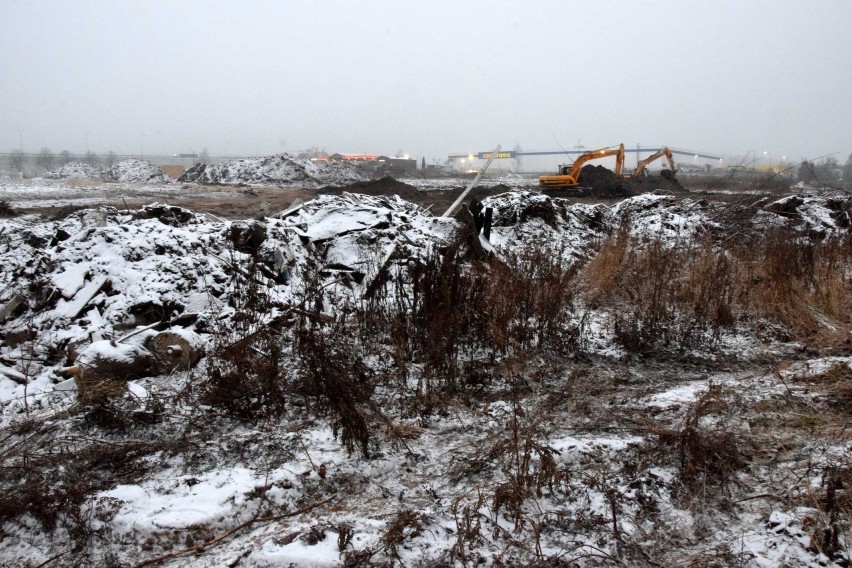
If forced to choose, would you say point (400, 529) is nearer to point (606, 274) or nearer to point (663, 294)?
point (663, 294)

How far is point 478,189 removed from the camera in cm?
1964

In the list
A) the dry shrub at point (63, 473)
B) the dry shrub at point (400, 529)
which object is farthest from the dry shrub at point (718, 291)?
the dry shrub at point (63, 473)

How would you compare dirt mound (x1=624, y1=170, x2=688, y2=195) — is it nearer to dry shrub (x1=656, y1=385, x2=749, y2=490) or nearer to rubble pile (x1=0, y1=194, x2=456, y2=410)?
rubble pile (x1=0, y1=194, x2=456, y2=410)

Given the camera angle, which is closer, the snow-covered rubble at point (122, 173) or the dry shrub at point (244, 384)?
the dry shrub at point (244, 384)

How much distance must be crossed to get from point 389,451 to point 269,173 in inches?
1046

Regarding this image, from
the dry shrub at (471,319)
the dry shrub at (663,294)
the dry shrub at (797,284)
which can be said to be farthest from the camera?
the dry shrub at (797,284)

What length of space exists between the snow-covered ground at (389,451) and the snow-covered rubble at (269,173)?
21648 millimetres

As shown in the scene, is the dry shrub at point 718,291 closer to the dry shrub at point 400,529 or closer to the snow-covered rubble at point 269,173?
the dry shrub at point 400,529

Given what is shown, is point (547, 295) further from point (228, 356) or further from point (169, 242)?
point (169, 242)

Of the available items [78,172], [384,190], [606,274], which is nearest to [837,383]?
[606,274]

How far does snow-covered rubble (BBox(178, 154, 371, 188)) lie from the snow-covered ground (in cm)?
2165

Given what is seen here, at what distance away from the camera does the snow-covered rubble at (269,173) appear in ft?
88.0

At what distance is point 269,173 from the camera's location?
27500 millimetres

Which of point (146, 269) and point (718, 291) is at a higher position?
point (146, 269)
